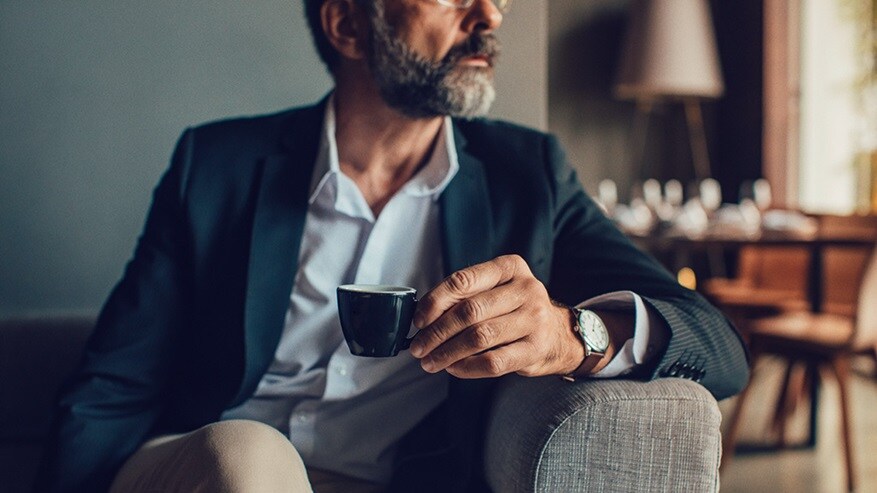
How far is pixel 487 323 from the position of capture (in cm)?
97

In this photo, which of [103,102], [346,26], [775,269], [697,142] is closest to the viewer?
[346,26]

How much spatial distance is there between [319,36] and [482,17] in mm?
423

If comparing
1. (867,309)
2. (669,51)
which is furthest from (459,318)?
(669,51)

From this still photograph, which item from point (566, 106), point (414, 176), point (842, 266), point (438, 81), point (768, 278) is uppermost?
point (438, 81)

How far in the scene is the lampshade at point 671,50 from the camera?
499cm

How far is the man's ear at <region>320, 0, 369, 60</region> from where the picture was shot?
1602 millimetres

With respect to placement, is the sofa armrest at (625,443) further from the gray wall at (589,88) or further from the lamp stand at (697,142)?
the lamp stand at (697,142)

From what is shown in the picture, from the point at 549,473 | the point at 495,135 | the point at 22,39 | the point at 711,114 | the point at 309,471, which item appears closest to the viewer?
the point at 549,473

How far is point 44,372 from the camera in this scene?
1729 mm

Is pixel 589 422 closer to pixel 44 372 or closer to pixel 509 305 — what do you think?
pixel 509 305

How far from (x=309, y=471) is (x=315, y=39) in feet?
2.74

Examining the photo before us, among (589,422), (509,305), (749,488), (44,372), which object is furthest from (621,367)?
(749,488)

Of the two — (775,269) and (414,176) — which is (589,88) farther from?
(414,176)

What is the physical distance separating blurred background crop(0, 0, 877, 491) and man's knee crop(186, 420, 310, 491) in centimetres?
97
